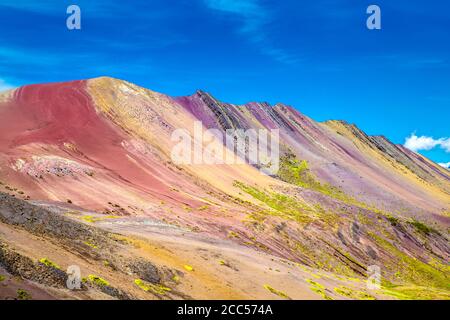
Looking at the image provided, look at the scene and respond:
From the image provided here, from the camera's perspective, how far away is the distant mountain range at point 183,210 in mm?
24000

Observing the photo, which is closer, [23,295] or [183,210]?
[23,295]

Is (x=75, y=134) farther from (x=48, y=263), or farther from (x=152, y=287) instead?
(x=48, y=263)

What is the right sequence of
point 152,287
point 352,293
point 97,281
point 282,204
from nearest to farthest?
point 97,281 < point 152,287 < point 352,293 < point 282,204

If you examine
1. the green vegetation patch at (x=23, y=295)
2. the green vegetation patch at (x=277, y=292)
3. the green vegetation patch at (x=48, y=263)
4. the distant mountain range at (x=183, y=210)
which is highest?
the distant mountain range at (x=183, y=210)

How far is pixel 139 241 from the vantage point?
95.6ft

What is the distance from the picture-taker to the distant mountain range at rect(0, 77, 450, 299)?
78.7 ft

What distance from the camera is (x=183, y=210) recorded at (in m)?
47.0

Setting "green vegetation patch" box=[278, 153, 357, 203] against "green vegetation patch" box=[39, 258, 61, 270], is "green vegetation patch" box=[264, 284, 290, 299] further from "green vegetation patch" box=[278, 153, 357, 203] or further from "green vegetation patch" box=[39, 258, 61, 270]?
"green vegetation patch" box=[278, 153, 357, 203]

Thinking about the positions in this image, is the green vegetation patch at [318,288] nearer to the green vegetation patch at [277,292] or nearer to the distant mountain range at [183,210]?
the distant mountain range at [183,210]

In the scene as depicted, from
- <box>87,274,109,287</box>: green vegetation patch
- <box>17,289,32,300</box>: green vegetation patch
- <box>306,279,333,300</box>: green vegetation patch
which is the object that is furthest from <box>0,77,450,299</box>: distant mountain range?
<box>17,289,32,300</box>: green vegetation patch

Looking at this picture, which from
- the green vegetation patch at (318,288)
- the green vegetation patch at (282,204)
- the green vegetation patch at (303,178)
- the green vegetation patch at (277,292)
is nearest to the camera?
the green vegetation patch at (277,292)

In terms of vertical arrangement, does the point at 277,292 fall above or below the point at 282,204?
below

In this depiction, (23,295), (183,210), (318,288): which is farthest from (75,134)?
(23,295)

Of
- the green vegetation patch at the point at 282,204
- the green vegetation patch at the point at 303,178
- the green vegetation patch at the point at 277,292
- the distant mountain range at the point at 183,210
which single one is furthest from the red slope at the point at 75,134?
the green vegetation patch at the point at 303,178
